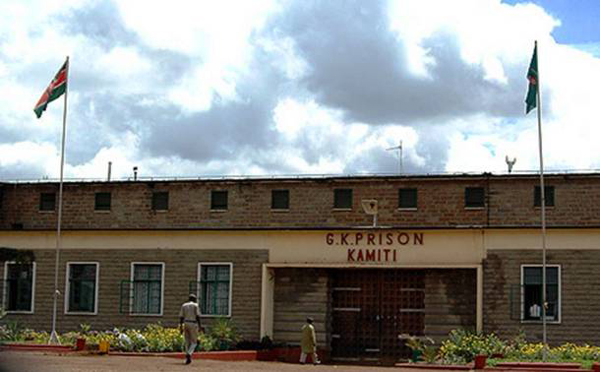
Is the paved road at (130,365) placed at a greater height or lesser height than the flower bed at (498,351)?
lesser

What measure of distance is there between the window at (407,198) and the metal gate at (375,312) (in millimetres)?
3223

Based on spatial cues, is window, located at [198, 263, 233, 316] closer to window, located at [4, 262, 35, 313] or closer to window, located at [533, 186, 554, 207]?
window, located at [4, 262, 35, 313]

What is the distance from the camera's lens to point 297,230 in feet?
105

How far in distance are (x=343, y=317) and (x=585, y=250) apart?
25.7 ft

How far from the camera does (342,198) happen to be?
3497cm

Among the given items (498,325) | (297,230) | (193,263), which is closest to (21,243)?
(193,263)

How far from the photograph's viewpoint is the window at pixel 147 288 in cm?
3325

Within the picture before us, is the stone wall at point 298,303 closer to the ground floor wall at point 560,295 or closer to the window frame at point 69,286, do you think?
the ground floor wall at point 560,295

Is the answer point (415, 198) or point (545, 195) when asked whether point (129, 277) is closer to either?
point (415, 198)

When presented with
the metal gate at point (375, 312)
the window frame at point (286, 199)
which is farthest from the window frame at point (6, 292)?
the metal gate at point (375, 312)

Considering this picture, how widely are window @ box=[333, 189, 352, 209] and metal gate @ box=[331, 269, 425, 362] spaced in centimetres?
311

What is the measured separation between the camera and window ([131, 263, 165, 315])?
33.2 meters

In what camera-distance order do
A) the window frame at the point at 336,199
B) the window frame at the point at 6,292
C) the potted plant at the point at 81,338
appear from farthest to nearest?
the window frame at the point at 336,199, the window frame at the point at 6,292, the potted plant at the point at 81,338

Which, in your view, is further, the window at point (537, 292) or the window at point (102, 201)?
the window at point (102, 201)
